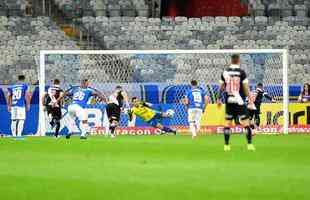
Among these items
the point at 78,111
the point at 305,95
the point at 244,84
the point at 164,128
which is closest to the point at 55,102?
the point at 78,111

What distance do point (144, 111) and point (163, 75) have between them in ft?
12.0

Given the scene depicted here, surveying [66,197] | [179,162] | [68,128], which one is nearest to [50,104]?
[68,128]

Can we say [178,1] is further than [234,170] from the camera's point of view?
Yes

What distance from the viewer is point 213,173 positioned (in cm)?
1424

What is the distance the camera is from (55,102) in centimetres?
3219

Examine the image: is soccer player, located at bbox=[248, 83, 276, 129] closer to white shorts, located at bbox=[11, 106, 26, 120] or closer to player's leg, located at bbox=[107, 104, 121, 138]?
player's leg, located at bbox=[107, 104, 121, 138]

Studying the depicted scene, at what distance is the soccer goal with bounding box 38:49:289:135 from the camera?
3466cm

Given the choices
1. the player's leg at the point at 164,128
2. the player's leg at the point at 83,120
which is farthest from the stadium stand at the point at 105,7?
the player's leg at the point at 83,120

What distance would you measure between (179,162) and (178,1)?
3130cm

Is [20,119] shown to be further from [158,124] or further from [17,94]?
[158,124]

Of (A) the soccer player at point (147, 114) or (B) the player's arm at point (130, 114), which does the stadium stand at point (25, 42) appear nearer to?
(B) the player's arm at point (130, 114)

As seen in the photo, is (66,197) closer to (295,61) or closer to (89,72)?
(89,72)

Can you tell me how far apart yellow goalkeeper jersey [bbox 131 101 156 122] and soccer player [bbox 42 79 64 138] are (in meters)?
2.88

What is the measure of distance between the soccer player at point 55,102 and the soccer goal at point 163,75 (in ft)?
2.34
